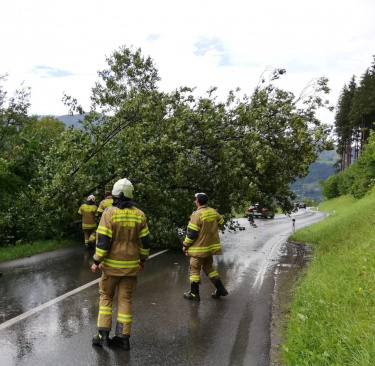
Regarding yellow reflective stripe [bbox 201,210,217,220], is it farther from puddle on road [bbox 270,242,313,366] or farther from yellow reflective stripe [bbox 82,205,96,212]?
yellow reflective stripe [bbox 82,205,96,212]

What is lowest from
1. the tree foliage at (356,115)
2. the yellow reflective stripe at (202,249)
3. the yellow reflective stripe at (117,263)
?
the yellow reflective stripe at (202,249)

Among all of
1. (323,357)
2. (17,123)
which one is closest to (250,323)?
(323,357)

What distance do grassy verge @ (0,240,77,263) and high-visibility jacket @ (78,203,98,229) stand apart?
117 cm

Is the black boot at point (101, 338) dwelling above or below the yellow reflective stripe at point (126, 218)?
below

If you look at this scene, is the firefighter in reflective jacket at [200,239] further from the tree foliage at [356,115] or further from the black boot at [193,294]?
the tree foliage at [356,115]

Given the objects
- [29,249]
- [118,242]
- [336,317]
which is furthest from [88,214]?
[336,317]

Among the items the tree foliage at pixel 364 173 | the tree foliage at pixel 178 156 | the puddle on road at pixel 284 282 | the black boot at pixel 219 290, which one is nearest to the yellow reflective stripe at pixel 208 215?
the black boot at pixel 219 290

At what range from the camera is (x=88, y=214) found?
40.1 feet

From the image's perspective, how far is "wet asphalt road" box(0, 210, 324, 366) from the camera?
4.62m

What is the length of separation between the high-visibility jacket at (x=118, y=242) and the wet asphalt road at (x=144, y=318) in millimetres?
945

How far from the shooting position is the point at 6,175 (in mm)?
11594

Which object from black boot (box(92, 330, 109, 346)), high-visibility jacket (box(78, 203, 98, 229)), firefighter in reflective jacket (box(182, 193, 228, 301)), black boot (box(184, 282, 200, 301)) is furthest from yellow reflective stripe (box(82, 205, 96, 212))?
black boot (box(92, 330, 109, 346))

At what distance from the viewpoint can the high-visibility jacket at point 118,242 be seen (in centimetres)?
488

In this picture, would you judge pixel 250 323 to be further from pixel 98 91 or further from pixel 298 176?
pixel 98 91
